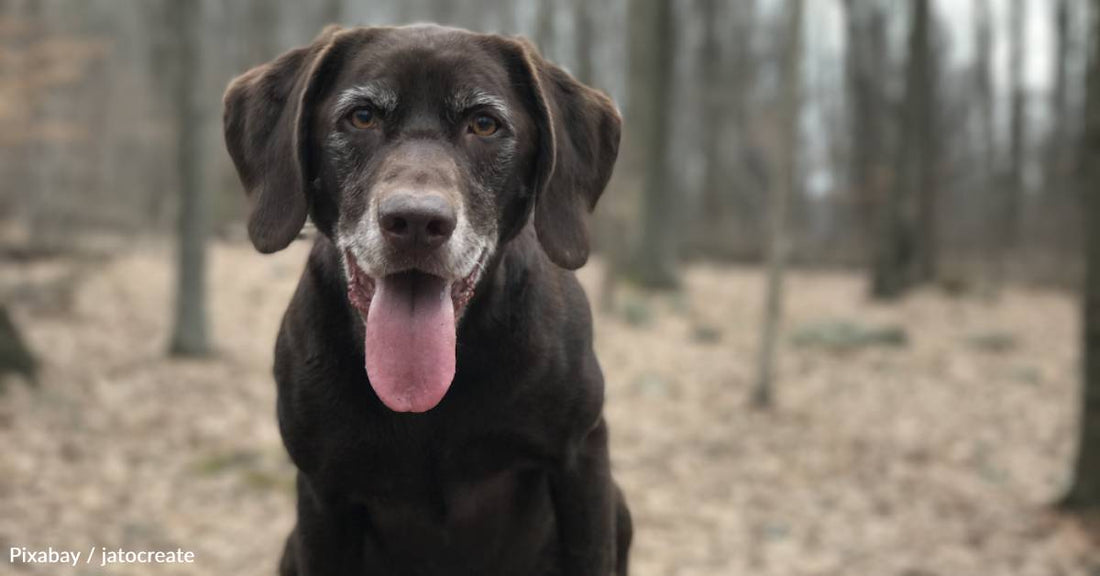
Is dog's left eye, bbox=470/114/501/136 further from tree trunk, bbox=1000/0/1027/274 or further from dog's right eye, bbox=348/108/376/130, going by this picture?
tree trunk, bbox=1000/0/1027/274

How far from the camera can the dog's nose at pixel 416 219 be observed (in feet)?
7.56

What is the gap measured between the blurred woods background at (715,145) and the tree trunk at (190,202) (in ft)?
0.08

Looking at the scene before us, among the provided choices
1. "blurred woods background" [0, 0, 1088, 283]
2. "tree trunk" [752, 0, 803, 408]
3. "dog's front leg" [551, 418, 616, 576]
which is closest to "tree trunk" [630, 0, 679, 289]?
"blurred woods background" [0, 0, 1088, 283]

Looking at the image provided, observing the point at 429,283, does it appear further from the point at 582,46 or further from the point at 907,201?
the point at 582,46

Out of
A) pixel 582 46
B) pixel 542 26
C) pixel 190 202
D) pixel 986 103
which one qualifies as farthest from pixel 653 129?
pixel 986 103

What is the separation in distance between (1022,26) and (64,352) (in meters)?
31.9

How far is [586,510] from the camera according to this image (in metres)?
2.93

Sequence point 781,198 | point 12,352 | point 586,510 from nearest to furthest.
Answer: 1. point 586,510
2. point 12,352
3. point 781,198

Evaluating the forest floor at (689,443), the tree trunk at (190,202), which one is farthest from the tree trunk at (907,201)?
the tree trunk at (190,202)

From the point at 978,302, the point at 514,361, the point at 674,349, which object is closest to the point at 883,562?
the point at 514,361

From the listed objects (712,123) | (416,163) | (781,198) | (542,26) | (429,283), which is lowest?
(429,283)

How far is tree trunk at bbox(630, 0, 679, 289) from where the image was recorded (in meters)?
15.4

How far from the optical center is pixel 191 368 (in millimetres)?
9445

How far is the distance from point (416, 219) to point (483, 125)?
48 centimetres
